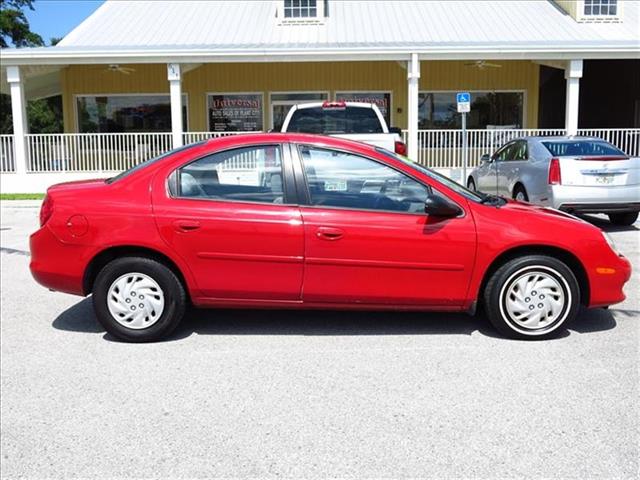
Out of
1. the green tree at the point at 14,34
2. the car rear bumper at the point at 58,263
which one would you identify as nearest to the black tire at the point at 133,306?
the car rear bumper at the point at 58,263

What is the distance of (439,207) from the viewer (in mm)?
4758

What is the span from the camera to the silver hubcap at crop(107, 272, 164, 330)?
489 cm

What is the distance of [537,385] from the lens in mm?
4055

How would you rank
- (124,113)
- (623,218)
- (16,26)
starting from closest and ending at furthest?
1. (623,218)
2. (124,113)
3. (16,26)

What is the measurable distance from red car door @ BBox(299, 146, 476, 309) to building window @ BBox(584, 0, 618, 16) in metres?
18.4

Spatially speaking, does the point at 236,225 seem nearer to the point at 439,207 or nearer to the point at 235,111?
the point at 439,207

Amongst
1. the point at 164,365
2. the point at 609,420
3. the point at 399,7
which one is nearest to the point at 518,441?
the point at 609,420

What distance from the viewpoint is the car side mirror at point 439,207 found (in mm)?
4754

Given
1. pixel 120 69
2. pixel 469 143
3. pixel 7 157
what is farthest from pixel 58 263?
pixel 120 69

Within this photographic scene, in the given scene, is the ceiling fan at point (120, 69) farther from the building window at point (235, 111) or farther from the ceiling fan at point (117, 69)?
the building window at point (235, 111)

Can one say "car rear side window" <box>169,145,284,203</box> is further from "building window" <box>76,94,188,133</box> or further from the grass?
"building window" <box>76,94,188,133</box>

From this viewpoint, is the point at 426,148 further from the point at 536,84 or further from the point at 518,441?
the point at 518,441

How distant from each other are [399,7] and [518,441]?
20145 millimetres

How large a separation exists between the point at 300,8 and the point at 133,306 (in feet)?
57.5
